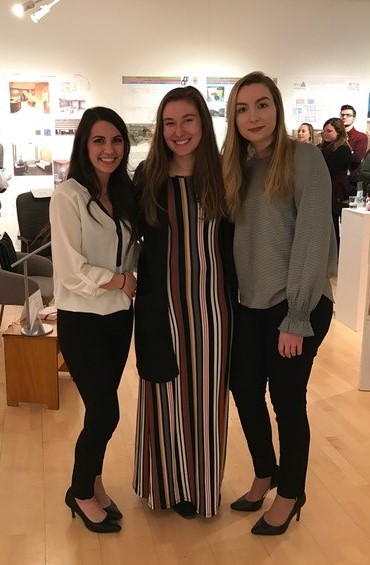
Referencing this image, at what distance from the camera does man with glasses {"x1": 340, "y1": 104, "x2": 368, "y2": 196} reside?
6.94 meters

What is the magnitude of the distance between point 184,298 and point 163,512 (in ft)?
2.99

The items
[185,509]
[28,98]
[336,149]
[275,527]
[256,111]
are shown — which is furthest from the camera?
[28,98]

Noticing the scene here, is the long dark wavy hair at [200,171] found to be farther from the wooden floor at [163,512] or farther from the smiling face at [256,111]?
the wooden floor at [163,512]

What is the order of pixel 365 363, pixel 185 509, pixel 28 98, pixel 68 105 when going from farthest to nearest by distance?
pixel 68 105 < pixel 28 98 < pixel 365 363 < pixel 185 509

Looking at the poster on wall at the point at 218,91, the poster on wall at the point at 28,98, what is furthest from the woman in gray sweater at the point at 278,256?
the poster on wall at the point at 28,98

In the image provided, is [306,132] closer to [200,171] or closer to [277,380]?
[200,171]

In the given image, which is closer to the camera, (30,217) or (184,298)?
(184,298)

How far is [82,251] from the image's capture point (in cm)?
203

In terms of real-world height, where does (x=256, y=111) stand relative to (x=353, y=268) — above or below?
above

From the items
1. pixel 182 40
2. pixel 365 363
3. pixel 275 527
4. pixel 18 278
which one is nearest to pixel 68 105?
pixel 182 40

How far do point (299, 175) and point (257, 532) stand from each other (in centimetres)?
133

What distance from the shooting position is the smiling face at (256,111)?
196cm

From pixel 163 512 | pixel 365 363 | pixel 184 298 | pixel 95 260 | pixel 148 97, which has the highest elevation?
pixel 148 97

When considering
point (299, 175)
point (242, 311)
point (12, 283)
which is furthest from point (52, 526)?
point (12, 283)
